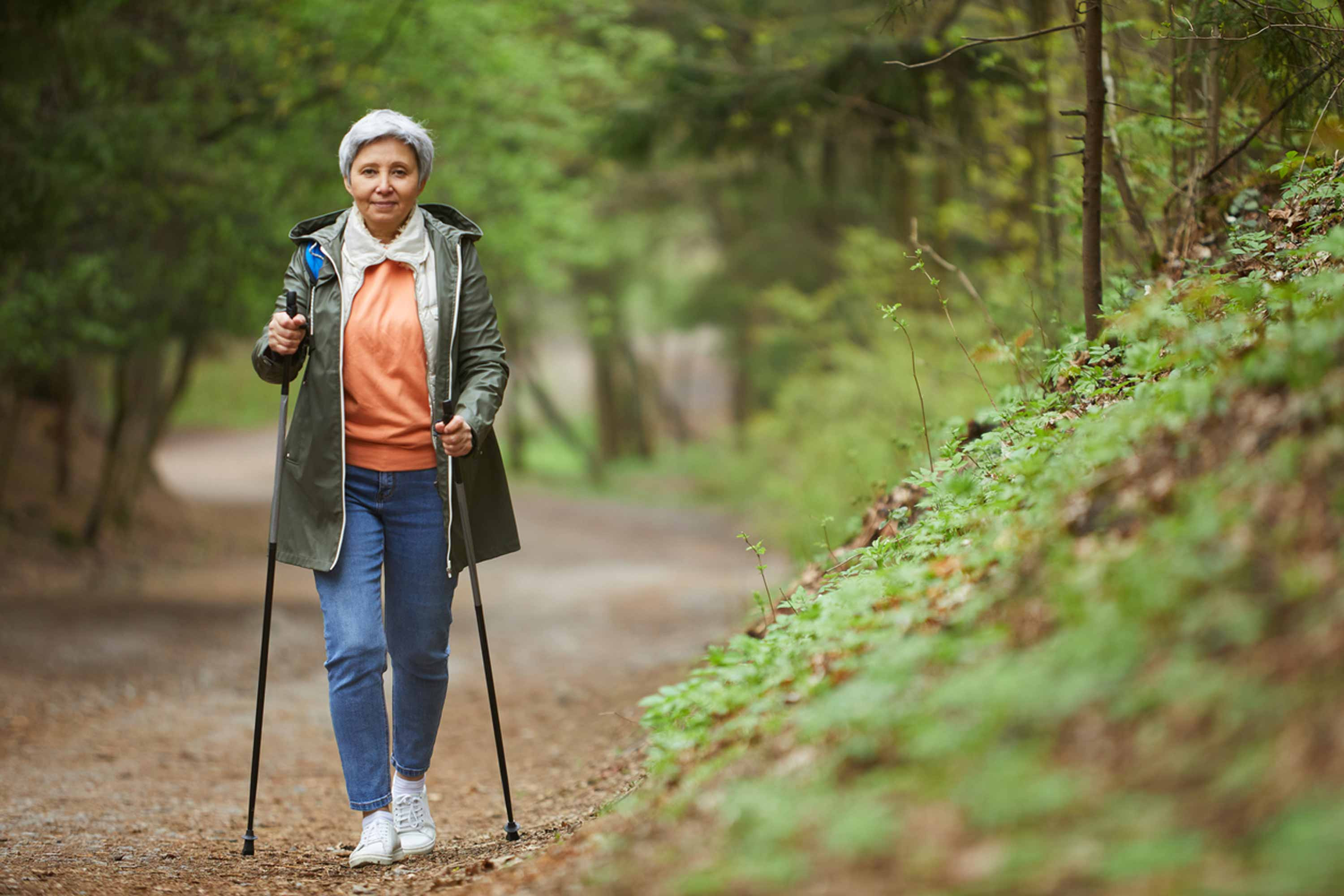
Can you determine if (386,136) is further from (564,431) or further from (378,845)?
(564,431)

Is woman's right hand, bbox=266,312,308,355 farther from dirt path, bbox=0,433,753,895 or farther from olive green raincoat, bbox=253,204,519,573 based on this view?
dirt path, bbox=0,433,753,895

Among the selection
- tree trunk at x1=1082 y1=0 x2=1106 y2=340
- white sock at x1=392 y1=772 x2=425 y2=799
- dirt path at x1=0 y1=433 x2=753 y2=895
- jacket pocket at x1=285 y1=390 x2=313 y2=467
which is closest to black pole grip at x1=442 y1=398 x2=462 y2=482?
jacket pocket at x1=285 y1=390 x2=313 y2=467

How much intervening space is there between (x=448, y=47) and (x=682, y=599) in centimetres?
592

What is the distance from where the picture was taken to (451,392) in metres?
3.94

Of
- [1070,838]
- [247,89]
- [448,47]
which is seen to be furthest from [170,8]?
[1070,838]

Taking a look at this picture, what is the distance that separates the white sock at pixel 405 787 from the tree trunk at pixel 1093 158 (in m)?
3.23

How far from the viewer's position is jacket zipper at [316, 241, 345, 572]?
378cm

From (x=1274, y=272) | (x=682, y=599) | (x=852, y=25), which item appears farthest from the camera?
(x=682, y=599)

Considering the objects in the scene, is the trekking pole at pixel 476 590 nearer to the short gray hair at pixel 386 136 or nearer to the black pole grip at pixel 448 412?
the black pole grip at pixel 448 412

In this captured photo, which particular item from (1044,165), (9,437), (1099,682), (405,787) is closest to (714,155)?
(1044,165)

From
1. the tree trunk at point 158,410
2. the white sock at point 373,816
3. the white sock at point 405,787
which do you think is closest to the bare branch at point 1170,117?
the white sock at point 405,787

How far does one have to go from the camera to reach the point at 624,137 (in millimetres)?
9812

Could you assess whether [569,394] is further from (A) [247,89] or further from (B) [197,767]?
(B) [197,767]

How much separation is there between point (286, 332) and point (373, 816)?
1596mm
